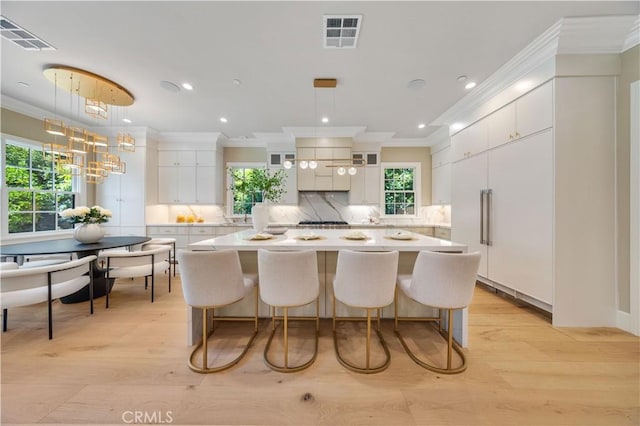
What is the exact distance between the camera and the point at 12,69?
2740 mm

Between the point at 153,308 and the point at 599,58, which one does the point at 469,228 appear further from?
the point at 153,308

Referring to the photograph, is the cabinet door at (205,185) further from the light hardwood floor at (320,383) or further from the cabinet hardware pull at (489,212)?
the cabinet hardware pull at (489,212)


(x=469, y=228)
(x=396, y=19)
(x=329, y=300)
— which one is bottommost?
(x=329, y=300)

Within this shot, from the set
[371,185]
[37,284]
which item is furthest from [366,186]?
[37,284]

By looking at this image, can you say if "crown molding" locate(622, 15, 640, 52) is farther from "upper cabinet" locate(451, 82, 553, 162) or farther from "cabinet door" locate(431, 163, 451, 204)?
"cabinet door" locate(431, 163, 451, 204)

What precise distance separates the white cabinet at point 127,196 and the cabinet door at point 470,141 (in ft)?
19.7

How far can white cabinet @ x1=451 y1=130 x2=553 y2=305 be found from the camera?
2.39m

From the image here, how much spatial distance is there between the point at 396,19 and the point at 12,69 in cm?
438

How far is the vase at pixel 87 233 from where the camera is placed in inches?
118

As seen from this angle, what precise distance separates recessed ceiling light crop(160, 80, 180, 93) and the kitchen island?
2.34 meters

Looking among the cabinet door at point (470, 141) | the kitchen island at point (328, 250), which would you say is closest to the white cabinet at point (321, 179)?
the cabinet door at point (470, 141)

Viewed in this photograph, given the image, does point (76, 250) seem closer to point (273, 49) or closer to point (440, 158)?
Answer: point (273, 49)

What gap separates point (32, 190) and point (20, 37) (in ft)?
9.07

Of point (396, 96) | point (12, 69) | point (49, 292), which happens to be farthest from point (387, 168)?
point (12, 69)
